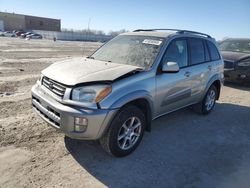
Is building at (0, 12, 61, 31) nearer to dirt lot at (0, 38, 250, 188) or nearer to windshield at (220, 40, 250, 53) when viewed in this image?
windshield at (220, 40, 250, 53)

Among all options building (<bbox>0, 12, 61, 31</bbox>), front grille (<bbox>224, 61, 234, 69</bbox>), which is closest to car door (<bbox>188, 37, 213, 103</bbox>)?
front grille (<bbox>224, 61, 234, 69</bbox>)

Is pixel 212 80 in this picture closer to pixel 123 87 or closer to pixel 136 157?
pixel 136 157

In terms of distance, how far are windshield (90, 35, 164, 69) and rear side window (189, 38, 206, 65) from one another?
0.99 metres

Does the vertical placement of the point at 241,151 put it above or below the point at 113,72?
below

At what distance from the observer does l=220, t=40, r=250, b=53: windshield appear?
10.4 m

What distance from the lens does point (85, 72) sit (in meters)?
3.66

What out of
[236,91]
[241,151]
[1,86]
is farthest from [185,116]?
[1,86]

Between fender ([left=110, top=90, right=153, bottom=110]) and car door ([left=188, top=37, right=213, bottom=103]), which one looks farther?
Result: car door ([left=188, top=37, right=213, bottom=103])

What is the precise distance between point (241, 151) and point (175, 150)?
1176 millimetres

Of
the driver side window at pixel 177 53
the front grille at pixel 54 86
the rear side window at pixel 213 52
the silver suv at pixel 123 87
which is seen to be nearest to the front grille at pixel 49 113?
the silver suv at pixel 123 87

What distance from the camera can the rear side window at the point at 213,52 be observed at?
5921 millimetres

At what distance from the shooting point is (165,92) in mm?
4285

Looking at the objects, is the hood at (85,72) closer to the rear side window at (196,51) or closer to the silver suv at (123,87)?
the silver suv at (123,87)

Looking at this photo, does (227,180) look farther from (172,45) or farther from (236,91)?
(236,91)
